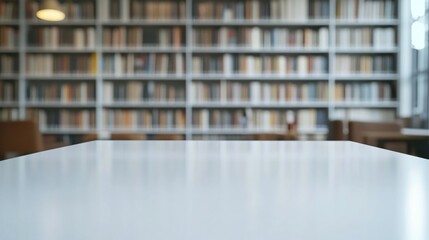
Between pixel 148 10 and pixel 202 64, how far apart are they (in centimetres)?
91

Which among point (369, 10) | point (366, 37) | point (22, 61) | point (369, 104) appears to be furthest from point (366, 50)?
point (22, 61)

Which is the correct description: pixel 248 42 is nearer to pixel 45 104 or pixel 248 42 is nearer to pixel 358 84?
pixel 358 84

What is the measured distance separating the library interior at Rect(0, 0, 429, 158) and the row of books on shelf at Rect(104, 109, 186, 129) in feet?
0.04

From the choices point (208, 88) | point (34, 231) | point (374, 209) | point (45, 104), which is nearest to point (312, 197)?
point (374, 209)

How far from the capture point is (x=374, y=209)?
227 mm

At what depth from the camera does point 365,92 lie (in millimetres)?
5211

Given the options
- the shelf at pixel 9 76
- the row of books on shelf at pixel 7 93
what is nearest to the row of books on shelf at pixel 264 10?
the shelf at pixel 9 76

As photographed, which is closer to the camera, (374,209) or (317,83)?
(374,209)

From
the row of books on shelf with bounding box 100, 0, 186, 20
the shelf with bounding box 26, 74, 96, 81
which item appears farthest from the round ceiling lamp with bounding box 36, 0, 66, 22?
the shelf with bounding box 26, 74, 96, 81

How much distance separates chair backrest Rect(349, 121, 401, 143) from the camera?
4.00 metres

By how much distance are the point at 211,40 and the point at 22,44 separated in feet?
7.41

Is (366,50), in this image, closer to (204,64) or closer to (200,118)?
(204,64)

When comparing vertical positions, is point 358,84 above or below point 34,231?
above

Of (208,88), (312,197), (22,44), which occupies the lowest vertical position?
(312,197)
